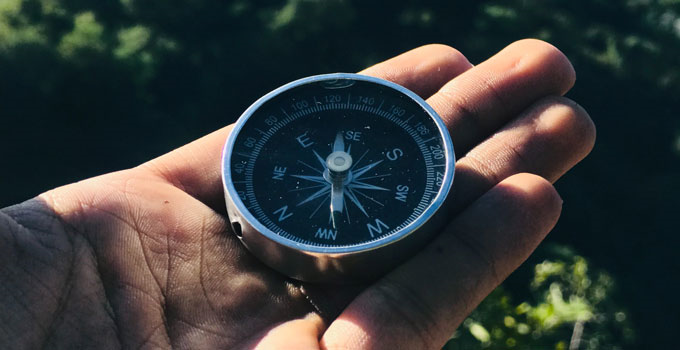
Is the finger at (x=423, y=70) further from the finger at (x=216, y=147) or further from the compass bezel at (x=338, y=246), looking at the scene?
the compass bezel at (x=338, y=246)

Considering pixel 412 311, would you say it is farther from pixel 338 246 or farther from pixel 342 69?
pixel 342 69

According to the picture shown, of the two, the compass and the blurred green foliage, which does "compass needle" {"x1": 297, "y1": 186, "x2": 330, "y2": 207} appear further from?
the blurred green foliage

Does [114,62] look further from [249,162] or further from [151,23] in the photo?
[249,162]

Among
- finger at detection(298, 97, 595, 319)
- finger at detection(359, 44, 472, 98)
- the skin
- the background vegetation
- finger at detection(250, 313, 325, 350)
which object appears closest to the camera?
finger at detection(250, 313, 325, 350)

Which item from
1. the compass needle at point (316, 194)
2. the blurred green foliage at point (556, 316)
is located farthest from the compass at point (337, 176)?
the blurred green foliage at point (556, 316)

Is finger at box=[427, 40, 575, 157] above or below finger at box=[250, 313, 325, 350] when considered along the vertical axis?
above

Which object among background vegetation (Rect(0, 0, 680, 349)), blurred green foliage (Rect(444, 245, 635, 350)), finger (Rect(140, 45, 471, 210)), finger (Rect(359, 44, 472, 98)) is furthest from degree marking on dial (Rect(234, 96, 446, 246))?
background vegetation (Rect(0, 0, 680, 349))

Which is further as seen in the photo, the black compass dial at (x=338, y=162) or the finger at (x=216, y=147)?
the finger at (x=216, y=147)
